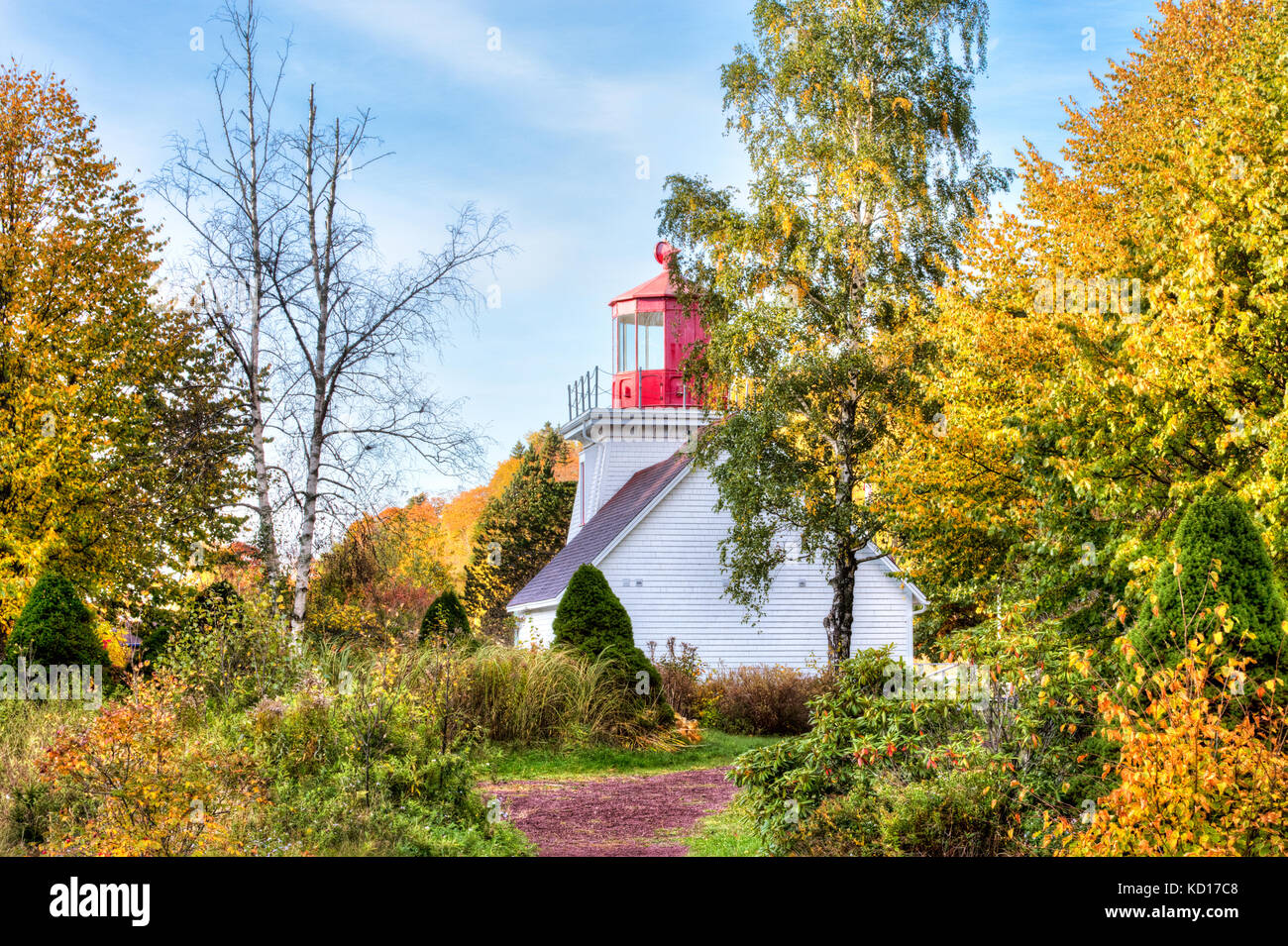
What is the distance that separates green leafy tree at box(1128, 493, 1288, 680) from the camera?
7.12 m

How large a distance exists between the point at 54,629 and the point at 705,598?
506 inches

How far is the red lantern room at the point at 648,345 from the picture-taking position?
25.8 m

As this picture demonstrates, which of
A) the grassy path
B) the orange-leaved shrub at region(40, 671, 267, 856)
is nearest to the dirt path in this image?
the grassy path

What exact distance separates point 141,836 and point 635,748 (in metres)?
9.34

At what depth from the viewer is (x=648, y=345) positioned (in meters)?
26.6

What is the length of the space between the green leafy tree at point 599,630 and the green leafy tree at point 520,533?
70.0 ft

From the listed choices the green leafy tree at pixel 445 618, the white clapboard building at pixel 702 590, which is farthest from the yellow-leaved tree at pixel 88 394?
the white clapboard building at pixel 702 590

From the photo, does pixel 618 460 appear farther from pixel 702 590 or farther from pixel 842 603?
pixel 842 603

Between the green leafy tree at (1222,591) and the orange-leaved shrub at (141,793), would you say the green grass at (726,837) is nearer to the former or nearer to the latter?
the green leafy tree at (1222,591)

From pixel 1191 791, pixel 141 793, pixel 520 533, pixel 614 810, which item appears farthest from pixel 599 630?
pixel 520 533

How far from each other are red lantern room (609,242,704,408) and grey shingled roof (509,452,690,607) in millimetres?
1673

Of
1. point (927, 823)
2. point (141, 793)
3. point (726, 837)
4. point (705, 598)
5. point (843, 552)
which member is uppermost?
point (843, 552)
